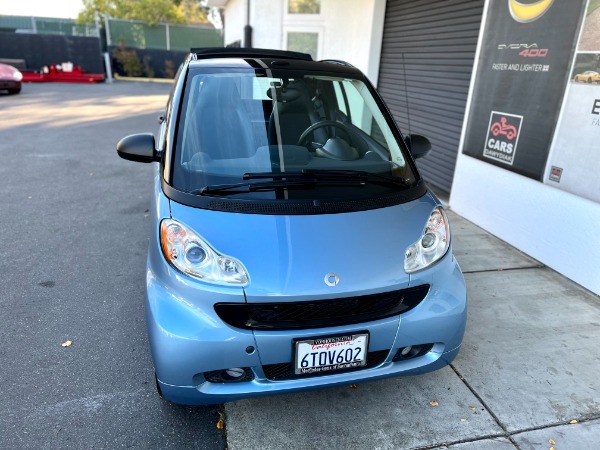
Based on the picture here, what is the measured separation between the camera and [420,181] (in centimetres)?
260

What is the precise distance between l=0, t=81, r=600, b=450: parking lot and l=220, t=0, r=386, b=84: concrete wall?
4.20 meters

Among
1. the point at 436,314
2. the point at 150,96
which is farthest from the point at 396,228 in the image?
→ the point at 150,96

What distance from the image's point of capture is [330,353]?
1.96 metres

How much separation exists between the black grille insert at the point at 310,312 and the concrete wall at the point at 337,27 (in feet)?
20.3

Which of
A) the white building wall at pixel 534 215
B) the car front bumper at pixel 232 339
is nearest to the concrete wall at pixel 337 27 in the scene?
the white building wall at pixel 534 215

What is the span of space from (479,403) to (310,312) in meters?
1.21

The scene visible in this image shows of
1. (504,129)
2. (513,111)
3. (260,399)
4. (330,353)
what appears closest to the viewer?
(330,353)

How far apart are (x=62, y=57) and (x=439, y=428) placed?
22.4 m

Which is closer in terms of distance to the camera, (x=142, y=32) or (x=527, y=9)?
(x=527, y=9)

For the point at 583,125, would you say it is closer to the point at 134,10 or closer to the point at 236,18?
the point at 236,18

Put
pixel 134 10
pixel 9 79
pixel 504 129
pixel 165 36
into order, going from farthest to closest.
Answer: pixel 134 10 → pixel 165 36 → pixel 9 79 → pixel 504 129

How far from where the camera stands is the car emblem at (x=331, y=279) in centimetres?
191

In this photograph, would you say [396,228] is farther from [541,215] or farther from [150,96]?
[150,96]

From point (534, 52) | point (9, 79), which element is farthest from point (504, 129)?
point (9, 79)
